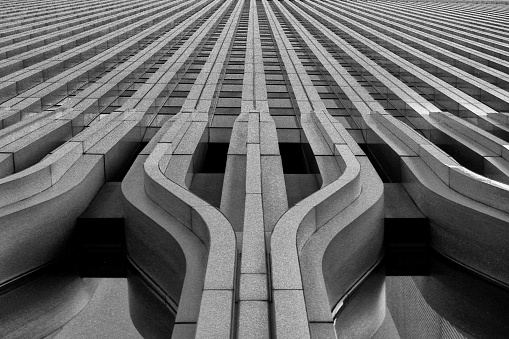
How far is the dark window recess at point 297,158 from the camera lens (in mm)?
11578

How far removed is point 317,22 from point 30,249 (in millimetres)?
32914

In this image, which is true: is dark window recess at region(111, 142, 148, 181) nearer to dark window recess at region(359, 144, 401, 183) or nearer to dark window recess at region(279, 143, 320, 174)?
dark window recess at region(279, 143, 320, 174)

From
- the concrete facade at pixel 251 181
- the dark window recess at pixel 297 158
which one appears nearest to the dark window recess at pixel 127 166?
the concrete facade at pixel 251 181

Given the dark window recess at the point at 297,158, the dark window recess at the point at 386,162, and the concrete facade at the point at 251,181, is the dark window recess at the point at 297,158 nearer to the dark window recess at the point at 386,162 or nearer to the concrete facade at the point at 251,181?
the concrete facade at the point at 251,181

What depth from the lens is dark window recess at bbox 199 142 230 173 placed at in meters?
12.1

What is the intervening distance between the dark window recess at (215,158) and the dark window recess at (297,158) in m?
1.59

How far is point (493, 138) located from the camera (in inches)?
437

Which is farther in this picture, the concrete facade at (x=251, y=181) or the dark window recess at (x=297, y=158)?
the dark window recess at (x=297, y=158)

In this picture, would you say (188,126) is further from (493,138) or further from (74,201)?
(493,138)

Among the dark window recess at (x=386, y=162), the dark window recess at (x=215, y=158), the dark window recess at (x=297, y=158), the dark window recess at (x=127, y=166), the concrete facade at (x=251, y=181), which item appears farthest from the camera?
the dark window recess at (x=215, y=158)

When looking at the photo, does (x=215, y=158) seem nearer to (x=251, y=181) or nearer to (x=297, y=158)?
(x=297, y=158)

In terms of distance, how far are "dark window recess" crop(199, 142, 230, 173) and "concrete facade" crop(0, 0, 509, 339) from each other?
6cm

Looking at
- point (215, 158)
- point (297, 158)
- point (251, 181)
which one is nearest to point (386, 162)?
point (297, 158)

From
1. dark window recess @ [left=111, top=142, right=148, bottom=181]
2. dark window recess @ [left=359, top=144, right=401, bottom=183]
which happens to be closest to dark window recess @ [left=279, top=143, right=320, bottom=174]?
dark window recess @ [left=359, top=144, right=401, bottom=183]
